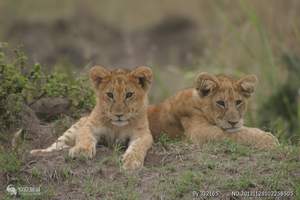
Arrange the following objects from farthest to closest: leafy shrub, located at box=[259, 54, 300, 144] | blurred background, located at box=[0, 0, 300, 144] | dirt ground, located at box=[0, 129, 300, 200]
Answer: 1. blurred background, located at box=[0, 0, 300, 144]
2. leafy shrub, located at box=[259, 54, 300, 144]
3. dirt ground, located at box=[0, 129, 300, 200]

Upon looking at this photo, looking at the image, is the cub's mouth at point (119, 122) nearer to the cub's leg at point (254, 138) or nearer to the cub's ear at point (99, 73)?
the cub's ear at point (99, 73)

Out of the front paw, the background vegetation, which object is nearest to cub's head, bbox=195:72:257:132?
the background vegetation

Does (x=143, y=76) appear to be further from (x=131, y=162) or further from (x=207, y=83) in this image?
(x=131, y=162)

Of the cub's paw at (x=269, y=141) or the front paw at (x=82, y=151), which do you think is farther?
the cub's paw at (x=269, y=141)

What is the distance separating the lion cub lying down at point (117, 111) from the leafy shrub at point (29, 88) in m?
0.68

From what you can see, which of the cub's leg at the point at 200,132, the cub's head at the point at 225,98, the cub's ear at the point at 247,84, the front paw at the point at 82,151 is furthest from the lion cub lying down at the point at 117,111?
→ the cub's ear at the point at 247,84

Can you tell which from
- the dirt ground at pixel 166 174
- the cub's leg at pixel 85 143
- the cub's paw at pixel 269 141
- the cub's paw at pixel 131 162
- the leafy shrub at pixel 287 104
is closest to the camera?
the dirt ground at pixel 166 174

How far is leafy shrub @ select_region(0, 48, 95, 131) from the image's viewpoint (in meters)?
10.1

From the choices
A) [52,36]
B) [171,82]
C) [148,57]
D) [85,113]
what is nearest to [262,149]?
[85,113]

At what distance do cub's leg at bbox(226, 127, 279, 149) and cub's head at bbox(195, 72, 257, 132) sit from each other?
94mm

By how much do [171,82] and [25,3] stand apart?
4138 millimetres

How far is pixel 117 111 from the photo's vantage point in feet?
30.8

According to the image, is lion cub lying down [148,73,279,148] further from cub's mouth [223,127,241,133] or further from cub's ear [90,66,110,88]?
cub's ear [90,66,110,88]

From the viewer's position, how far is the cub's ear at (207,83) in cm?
995
